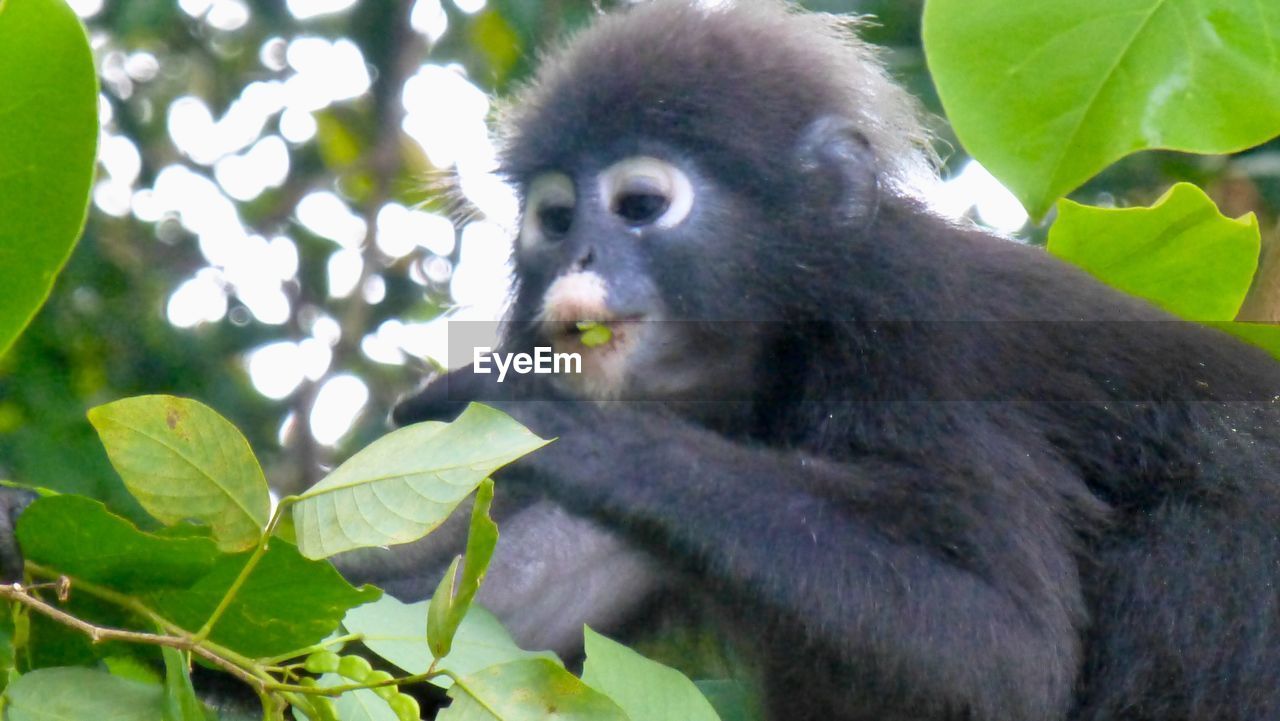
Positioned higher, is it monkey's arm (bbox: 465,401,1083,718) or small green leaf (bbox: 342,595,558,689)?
small green leaf (bbox: 342,595,558,689)

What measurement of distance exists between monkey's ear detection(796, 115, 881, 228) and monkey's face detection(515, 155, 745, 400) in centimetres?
19

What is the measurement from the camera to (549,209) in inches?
111

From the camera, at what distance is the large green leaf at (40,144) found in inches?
53.4

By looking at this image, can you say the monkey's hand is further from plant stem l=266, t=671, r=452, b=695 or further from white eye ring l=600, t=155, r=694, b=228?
plant stem l=266, t=671, r=452, b=695

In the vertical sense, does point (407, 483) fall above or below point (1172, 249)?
above

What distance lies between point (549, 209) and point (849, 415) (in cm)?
73

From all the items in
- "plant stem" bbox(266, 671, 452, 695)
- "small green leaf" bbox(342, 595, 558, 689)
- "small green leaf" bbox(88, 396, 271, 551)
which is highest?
"small green leaf" bbox(88, 396, 271, 551)

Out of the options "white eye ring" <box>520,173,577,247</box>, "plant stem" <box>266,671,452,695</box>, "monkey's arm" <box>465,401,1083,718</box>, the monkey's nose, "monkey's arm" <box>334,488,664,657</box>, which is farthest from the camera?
"white eye ring" <box>520,173,577,247</box>

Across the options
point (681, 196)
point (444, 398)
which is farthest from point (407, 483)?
point (681, 196)

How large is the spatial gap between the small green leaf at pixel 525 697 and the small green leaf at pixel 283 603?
16 centimetres

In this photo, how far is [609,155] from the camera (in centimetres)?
276

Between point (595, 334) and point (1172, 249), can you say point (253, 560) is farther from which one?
point (1172, 249)

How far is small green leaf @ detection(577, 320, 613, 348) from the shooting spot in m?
2.55

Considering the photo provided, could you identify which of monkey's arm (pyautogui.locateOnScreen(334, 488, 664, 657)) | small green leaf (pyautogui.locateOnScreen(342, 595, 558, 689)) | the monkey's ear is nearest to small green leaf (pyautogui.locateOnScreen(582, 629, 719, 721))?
small green leaf (pyautogui.locateOnScreen(342, 595, 558, 689))
